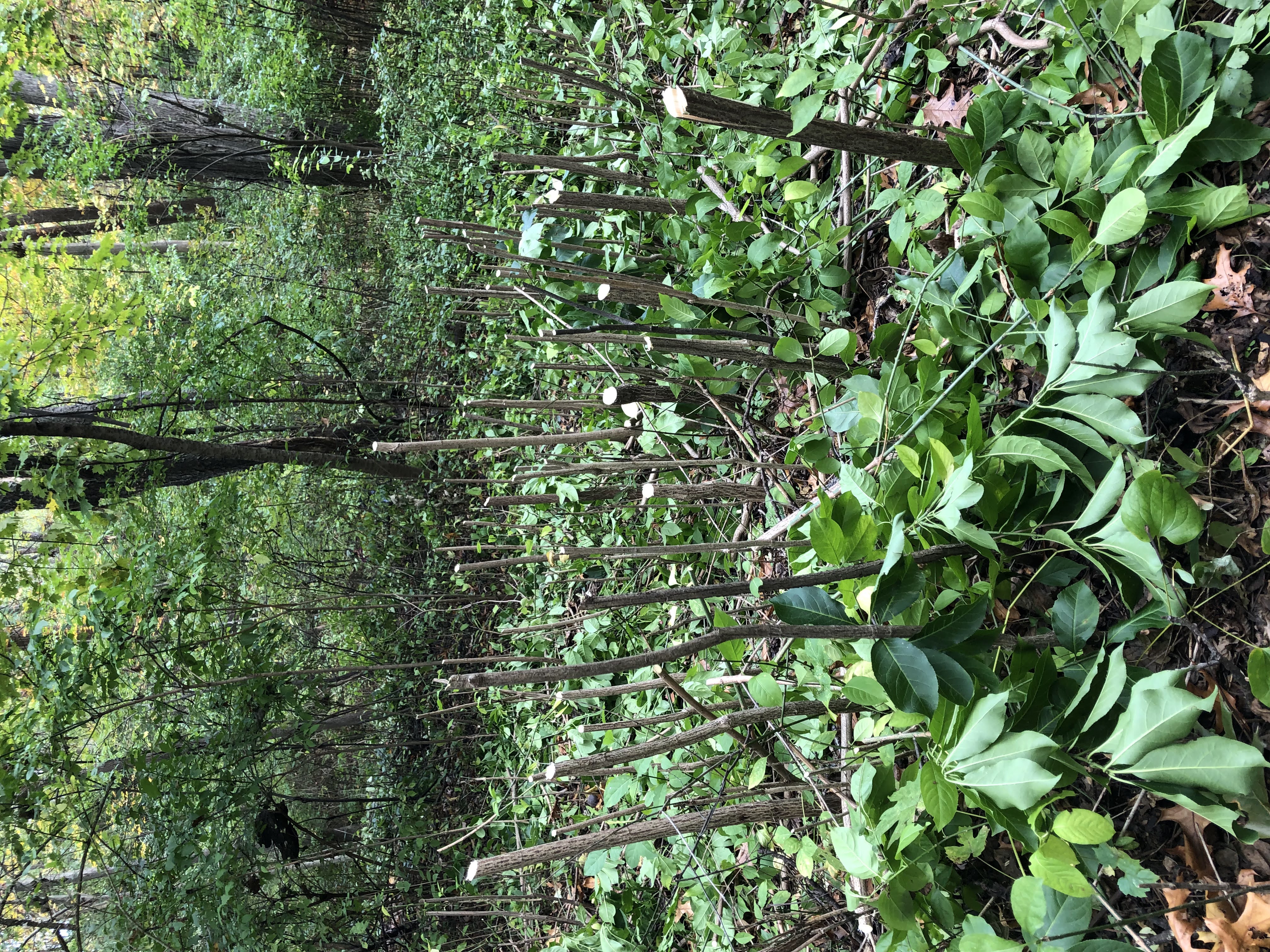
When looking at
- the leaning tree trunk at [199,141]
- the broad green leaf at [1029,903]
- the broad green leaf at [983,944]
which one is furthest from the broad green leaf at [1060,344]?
the leaning tree trunk at [199,141]

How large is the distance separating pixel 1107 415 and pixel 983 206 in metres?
0.49

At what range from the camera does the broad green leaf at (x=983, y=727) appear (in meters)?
1.02

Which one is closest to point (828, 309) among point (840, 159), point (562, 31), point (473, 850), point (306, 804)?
point (840, 159)

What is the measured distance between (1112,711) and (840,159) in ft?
5.04

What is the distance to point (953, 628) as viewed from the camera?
1.10 metres

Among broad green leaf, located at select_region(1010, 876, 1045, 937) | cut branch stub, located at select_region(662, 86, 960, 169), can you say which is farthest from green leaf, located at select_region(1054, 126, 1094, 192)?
broad green leaf, located at select_region(1010, 876, 1045, 937)

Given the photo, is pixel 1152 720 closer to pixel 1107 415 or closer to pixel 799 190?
pixel 1107 415

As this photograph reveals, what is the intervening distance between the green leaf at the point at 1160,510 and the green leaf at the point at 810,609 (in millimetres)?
449

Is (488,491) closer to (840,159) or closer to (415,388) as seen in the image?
(415,388)

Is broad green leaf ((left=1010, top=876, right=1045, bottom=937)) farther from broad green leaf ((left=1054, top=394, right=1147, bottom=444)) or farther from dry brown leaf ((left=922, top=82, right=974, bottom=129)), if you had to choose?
dry brown leaf ((left=922, top=82, right=974, bottom=129))

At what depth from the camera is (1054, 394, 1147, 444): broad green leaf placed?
1067mm

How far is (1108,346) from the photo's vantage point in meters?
1.07

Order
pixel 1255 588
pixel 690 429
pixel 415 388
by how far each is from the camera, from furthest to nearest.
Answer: pixel 415 388 → pixel 690 429 → pixel 1255 588

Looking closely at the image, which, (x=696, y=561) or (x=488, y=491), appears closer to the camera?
(x=696, y=561)
